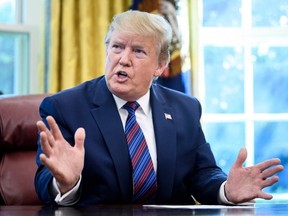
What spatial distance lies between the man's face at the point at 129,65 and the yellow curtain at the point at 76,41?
4.51 feet

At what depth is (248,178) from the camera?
1.95m

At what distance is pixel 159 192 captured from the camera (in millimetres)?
2045

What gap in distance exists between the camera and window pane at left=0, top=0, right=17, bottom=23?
3.79 m

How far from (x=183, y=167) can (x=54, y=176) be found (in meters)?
0.59

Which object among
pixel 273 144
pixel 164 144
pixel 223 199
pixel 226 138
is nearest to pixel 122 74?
pixel 164 144

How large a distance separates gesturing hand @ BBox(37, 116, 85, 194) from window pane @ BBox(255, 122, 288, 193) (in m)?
2.49

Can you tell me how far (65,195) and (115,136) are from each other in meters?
0.30

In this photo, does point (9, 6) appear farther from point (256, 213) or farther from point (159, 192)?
point (256, 213)

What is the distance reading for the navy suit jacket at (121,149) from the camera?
6.50ft

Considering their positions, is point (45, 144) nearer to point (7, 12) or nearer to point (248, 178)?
point (248, 178)

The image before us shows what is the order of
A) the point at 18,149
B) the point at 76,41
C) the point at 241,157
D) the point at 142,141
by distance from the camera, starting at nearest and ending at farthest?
the point at 241,157, the point at 142,141, the point at 18,149, the point at 76,41

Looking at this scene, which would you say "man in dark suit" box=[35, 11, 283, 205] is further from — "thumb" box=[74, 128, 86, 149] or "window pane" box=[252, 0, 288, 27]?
"window pane" box=[252, 0, 288, 27]

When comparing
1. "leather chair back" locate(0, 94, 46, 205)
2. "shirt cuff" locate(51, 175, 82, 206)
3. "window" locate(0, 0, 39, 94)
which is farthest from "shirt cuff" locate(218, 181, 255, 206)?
"window" locate(0, 0, 39, 94)

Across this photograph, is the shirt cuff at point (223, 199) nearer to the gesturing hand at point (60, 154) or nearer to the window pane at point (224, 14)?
the gesturing hand at point (60, 154)
